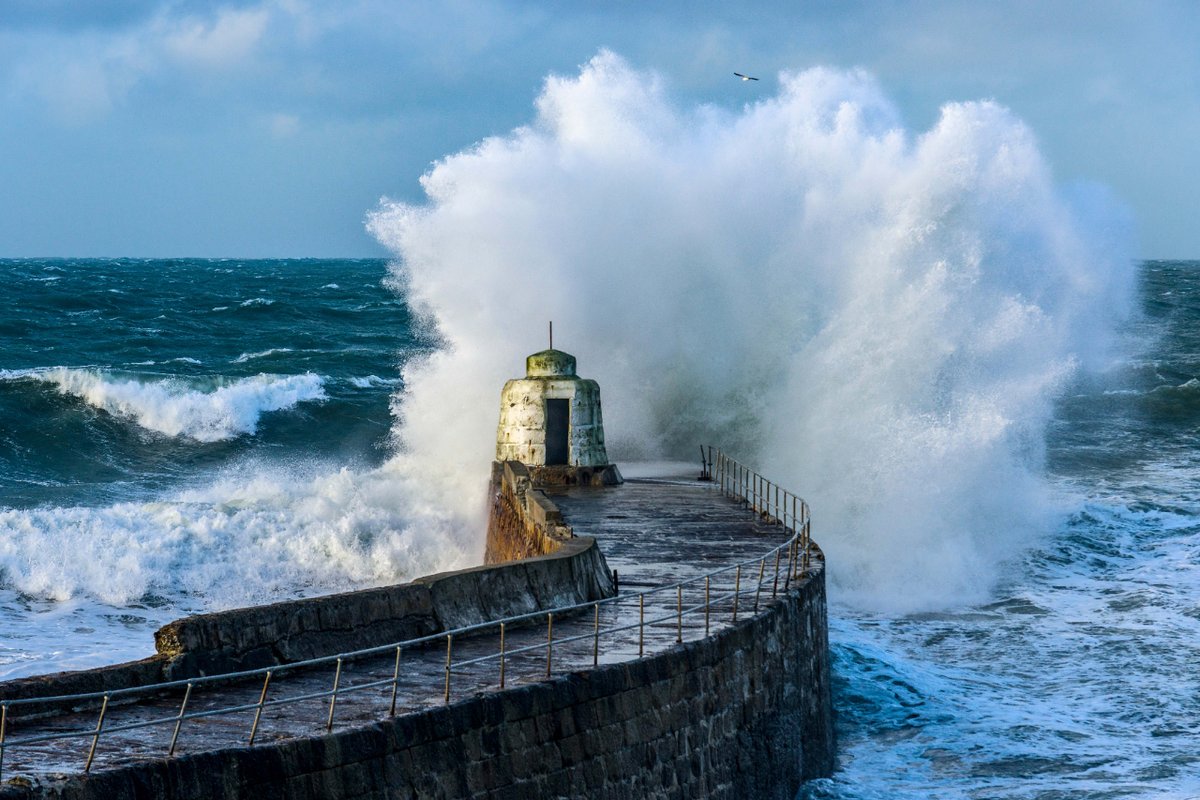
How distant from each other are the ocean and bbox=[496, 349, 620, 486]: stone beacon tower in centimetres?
227

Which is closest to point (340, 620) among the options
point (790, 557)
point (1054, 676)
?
point (790, 557)

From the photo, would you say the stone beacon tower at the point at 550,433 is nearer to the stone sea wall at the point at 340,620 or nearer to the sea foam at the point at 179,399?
the stone sea wall at the point at 340,620

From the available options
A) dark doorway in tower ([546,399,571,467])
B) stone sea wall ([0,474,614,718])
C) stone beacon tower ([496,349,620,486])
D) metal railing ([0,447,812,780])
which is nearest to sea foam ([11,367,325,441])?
stone beacon tower ([496,349,620,486])

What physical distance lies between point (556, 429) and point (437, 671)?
12596 millimetres

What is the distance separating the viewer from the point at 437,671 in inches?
388

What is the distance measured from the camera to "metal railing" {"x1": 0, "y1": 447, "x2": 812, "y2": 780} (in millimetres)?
7852

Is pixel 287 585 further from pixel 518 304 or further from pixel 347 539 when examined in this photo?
pixel 518 304

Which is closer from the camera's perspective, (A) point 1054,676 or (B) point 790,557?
(B) point 790,557

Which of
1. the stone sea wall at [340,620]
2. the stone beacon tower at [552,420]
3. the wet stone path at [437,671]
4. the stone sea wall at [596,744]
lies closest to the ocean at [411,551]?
the stone sea wall at [596,744]

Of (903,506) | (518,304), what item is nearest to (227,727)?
(903,506)

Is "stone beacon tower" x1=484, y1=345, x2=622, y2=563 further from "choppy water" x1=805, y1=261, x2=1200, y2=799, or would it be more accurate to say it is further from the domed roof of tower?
"choppy water" x1=805, y1=261, x2=1200, y2=799

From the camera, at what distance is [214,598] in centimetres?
2022

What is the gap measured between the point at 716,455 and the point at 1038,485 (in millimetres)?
5881

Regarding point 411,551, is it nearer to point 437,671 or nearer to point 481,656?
point 481,656
